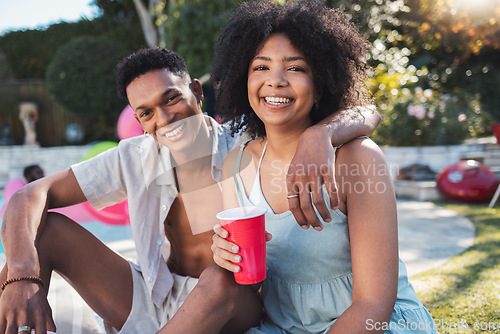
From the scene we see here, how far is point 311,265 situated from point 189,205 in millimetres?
1000

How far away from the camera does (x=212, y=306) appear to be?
5.17 ft

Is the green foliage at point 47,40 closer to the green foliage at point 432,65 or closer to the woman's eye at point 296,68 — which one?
the green foliage at point 432,65

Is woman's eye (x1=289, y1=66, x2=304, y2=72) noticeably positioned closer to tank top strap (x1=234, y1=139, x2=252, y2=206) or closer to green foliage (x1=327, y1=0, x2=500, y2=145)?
tank top strap (x1=234, y1=139, x2=252, y2=206)

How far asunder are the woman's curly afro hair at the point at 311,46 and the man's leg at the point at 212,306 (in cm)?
89

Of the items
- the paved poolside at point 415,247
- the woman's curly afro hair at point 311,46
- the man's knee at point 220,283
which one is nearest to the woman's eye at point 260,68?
the woman's curly afro hair at point 311,46

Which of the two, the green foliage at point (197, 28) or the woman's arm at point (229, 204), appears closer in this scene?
the woman's arm at point (229, 204)

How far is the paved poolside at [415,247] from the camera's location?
8.44 ft

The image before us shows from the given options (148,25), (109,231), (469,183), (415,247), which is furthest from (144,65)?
(148,25)

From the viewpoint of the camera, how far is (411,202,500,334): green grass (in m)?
2.29

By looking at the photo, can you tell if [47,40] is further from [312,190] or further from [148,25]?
[312,190]

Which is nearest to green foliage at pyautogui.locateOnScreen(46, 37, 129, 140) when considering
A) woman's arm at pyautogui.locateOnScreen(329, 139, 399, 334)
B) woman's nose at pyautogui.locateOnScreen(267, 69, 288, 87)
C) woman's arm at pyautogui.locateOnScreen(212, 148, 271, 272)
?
woman's arm at pyautogui.locateOnScreen(212, 148, 271, 272)

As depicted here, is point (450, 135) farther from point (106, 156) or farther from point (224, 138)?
point (106, 156)

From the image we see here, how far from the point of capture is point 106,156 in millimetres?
2377

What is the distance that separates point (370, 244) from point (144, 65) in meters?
1.61
